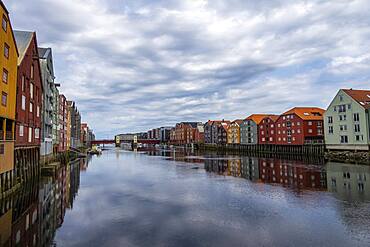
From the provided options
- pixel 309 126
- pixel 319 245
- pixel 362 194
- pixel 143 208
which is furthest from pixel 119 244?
pixel 309 126

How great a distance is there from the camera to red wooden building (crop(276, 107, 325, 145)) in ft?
249

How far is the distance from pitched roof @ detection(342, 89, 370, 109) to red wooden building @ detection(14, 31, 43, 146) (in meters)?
58.1

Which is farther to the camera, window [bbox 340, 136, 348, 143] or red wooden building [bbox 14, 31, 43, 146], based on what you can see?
window [bbox 340, 136, 348, 143]

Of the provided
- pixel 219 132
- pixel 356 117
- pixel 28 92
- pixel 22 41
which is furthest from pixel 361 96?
pixel 219 132

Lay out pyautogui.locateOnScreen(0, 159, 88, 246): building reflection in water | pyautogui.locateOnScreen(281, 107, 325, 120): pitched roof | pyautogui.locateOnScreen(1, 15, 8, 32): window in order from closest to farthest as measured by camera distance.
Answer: pyautogui.locateOnScreen(0, 159, 88, 246): building reflection in water < pyautogui.locateOnScreen(1, 15, 8, 32): window < pyautogui.locateOnScreen(281, 107, 325, 120): pitched roof

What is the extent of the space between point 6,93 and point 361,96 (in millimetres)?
63601

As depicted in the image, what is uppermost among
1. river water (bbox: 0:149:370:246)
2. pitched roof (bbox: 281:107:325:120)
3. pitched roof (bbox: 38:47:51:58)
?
pitched roof (bbox: 38:47:51:58)

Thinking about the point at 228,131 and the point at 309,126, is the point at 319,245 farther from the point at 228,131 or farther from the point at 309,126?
the point at 228,131

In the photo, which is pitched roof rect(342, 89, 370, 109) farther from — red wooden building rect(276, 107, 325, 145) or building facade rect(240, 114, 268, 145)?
building facade rect(240, 114, 268, 145)

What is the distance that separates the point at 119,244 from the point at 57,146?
181 ft

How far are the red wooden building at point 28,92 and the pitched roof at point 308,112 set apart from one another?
66158 mm

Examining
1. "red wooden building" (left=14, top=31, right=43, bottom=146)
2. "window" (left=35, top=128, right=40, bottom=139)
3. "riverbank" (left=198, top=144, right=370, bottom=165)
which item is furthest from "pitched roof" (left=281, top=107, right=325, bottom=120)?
"red wooden building" (left=14, top=31, right=43, bottom=146)

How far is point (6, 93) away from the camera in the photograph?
22484 mm

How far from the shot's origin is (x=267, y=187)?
Result: 26.5 meters
